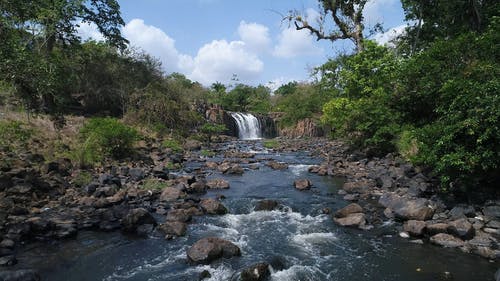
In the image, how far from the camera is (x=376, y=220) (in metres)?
11.0

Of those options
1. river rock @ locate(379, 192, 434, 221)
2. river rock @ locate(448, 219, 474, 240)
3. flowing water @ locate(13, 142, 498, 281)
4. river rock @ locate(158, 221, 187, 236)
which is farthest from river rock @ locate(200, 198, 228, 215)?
river rock @ locate(448, 219, 474, 240)

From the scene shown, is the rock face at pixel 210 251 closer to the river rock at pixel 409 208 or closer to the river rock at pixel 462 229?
the river rock at pixel 409 208

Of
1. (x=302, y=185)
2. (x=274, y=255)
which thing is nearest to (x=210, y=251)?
(x=274, y=255)

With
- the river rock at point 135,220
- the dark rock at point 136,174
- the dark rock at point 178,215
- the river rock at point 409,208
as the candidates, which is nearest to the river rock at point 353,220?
the river rock at point 409,208

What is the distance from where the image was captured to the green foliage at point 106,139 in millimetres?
17844

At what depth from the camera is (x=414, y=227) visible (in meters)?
9.81

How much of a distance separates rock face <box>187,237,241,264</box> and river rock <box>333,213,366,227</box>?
371cm

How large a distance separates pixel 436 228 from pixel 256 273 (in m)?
5.13

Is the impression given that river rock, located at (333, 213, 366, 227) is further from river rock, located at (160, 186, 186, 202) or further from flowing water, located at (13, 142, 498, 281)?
river rock, located at (160, 186, 186, 202)

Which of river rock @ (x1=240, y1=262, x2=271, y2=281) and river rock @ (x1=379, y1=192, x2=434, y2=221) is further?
river rock @ (x1=379, y1=192, x2=434, y2=221)

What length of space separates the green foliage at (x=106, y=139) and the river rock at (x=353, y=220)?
11799 mm

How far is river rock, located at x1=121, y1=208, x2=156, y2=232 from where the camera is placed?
1028cm

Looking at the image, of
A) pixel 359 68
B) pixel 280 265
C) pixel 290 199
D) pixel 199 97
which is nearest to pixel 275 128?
pixel 199 97

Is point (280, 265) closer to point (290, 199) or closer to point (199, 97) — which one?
point (290, 199)
